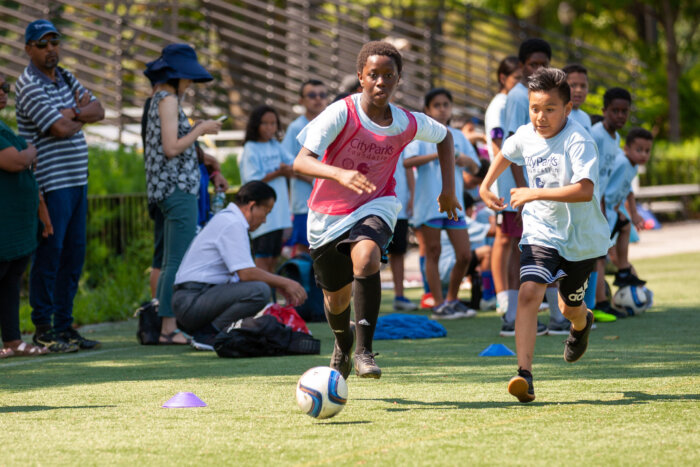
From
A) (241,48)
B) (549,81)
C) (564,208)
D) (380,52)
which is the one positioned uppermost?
(241,48)

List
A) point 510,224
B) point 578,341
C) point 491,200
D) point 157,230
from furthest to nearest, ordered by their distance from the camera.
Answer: point 157,230
point 510,224
point 578,341
point 491,200

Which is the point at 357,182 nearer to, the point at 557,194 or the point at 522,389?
the point at 557,194

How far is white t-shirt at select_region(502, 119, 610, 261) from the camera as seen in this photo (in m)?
5.94

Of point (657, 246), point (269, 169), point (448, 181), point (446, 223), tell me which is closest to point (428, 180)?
point (446, 223)

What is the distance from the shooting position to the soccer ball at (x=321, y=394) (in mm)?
5023

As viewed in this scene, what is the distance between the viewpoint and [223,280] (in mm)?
8484

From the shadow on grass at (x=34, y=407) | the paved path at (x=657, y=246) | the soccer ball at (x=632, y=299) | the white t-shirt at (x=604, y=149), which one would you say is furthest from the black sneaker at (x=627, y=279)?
the shadow on grass at (x=34, y=407)

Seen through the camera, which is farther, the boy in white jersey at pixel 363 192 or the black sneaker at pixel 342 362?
the black sneaker at pixel 342 362

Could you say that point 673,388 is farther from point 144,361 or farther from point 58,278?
point 58,278

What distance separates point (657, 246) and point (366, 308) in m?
12.8

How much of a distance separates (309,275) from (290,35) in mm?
13823

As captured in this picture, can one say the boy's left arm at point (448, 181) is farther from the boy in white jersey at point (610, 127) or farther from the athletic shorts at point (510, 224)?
the boy in white jersey at point (610, 127)

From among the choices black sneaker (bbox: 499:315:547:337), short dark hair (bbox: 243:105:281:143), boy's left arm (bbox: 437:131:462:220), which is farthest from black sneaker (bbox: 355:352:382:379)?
short dark hair (bbox: 243:105:281:143)

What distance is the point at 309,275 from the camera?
33.8 feet
